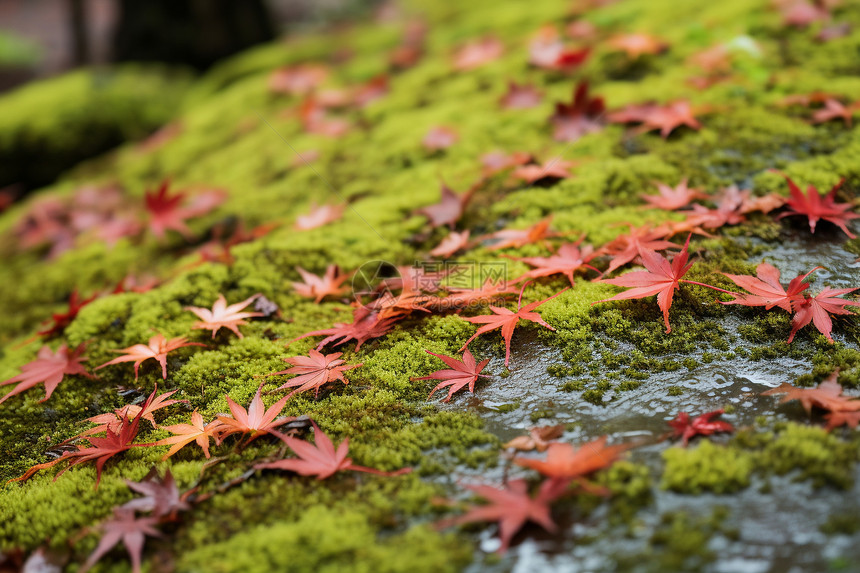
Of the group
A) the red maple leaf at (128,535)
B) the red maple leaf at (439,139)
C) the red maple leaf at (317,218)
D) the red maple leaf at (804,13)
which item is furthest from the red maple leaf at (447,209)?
the red maple leaf at (804,13)

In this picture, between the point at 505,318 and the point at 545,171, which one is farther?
the point at 545,171

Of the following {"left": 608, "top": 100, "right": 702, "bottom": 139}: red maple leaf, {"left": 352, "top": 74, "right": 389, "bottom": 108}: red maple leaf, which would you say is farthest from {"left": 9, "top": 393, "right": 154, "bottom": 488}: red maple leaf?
{"left": 352, "top": 74, "right": 389, "bottom": 108}: red maple leaf

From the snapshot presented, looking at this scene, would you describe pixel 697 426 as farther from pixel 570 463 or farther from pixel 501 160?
pixel 501 160

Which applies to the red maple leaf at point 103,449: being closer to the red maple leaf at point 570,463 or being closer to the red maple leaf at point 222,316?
the red maple leaf at point 222,316

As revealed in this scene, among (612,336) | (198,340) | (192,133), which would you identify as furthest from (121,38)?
(612,336)

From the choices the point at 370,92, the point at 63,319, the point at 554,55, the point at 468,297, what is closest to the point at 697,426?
the point at 468,297

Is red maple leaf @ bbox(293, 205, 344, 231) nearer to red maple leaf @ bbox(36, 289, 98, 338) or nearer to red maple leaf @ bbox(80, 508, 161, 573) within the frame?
red maple leaf @ bbox(36, 289, 98, 338)
